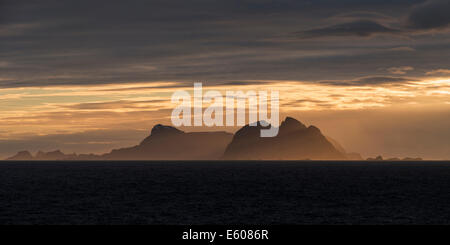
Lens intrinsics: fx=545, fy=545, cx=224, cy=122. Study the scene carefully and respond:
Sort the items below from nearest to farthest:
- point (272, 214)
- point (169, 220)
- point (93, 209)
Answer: point (169, 220), point (272, 214), point (93, 209)

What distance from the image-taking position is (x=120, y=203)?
71562mm

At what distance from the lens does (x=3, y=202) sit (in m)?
74.5

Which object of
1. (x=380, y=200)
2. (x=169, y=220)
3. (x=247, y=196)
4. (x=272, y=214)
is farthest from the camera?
(x=247, y=196)

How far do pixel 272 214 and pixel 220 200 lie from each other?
17064 millimetres
